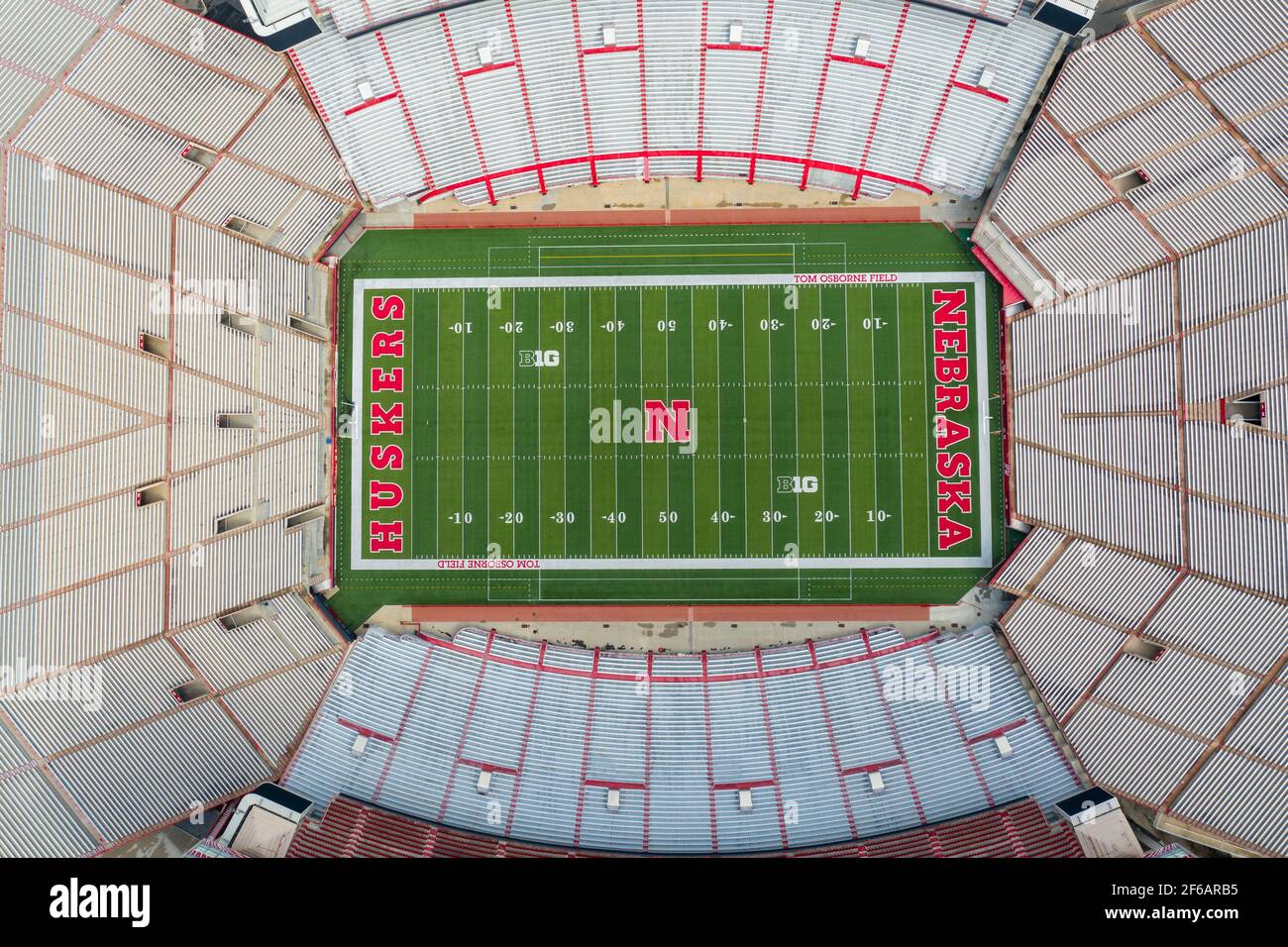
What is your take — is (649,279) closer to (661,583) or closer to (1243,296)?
(661,583)

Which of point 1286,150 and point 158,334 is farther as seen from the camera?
point 158,334

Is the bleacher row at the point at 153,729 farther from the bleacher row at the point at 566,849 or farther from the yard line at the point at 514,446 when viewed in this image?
the yard line at the point at 514,446

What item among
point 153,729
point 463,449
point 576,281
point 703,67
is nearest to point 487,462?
point 463,449

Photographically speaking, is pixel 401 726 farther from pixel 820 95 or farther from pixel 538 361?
pixel 820 95

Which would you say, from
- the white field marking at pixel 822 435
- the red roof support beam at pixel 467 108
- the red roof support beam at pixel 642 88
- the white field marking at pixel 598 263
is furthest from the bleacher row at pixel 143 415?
the white field marking at pixel 822 435

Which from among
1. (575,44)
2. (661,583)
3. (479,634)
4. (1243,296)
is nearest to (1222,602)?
(1243,296)

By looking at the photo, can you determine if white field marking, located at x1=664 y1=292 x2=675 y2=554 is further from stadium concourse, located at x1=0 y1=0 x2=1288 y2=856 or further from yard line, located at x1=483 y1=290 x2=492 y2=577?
yard line, located at x1=483 y1=290 x2=492 y2=577
